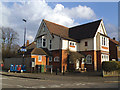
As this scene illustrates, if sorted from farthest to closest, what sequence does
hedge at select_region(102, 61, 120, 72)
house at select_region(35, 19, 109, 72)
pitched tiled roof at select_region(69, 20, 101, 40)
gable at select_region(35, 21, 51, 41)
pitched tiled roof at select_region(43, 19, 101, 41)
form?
→ gable at select_region(35, 21, 51, 41)
pitched tiled roof at select_region(43, 19, 101, 41)
pitched tiled roof at select_region(69, 20, 101, 40)
house at select_region(35, 19, 109, 72)
hedge at select_region(102, 61, 120, 72)

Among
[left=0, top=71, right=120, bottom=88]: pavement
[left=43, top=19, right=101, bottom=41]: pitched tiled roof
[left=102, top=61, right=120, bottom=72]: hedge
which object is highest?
[left=43, top=19, right=101, bottom=41]: pitched tiled roof

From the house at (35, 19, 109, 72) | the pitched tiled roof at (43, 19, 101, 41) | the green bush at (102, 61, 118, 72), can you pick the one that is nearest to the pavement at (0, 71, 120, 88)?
the green bush at (102, 61, 118, 72)

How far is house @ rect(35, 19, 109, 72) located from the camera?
2609cm

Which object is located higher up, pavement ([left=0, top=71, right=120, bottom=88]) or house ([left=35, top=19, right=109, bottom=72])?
house ([left=35, top=19, right=109, bottom=72])

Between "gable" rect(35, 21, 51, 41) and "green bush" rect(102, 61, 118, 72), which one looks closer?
"green bush" rect(102, 61, 118, 72)

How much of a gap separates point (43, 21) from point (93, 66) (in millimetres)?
15235

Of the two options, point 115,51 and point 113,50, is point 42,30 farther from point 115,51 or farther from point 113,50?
point 115,51

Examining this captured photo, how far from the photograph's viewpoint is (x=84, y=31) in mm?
30078

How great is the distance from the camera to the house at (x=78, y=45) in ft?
85.6

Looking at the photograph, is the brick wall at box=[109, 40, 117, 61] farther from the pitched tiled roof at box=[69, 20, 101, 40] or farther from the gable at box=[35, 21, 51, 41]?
the gable at box=[35, 21, 51, 41]

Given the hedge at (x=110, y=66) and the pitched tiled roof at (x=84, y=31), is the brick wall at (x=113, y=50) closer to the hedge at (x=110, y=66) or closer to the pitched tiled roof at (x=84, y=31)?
the pitched tiled roof at (x=84, y=31)

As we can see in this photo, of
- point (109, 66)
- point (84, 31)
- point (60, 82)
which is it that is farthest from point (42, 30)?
point (60, 82)

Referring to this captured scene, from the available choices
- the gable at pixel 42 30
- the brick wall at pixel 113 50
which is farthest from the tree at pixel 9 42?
the brick wall at pixel 113 50

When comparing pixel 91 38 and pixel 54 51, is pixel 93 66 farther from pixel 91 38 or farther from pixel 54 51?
pixel 54 51
